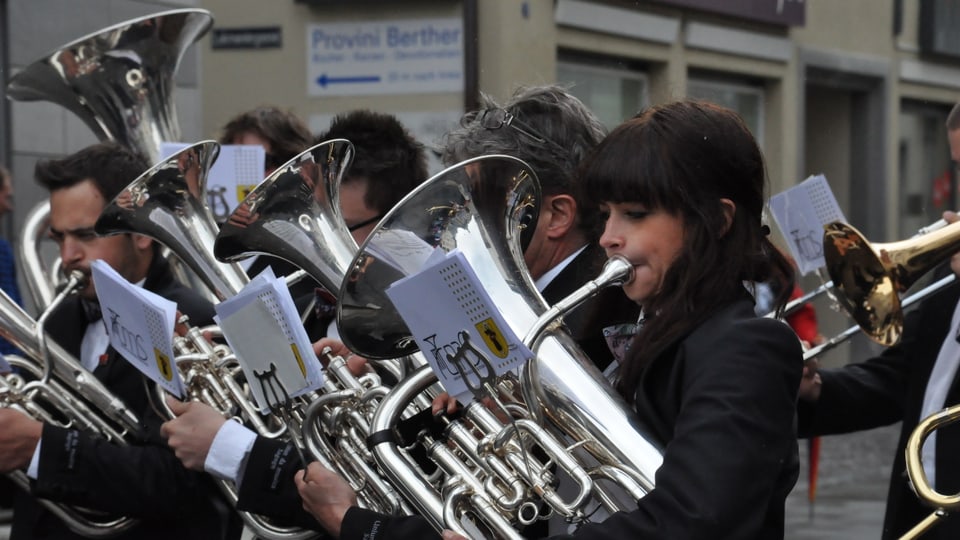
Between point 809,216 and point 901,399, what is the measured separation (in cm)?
65

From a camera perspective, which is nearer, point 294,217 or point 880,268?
point 294,217

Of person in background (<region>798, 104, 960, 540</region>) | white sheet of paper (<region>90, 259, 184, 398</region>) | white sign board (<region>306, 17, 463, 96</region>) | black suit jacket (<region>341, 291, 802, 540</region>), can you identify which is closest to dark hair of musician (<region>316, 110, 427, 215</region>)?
white sheet of paper (<region>90, 259, 184, 398</region>)

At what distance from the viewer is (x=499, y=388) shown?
2.44 meters

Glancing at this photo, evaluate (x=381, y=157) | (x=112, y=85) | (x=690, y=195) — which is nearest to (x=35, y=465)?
(x=381, y=157)

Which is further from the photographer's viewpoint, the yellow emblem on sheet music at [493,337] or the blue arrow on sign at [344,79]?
the blue arrow on sign at [344,79]

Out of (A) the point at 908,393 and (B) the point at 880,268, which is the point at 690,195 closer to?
(B) the point at 880,268

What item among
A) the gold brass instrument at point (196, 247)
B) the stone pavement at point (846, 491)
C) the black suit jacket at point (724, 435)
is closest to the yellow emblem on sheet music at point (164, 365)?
the gold brass instrument at point (196, 247)

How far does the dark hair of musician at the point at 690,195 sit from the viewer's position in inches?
92.7

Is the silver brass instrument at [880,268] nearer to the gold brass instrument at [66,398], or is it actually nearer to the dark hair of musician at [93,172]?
the gold brass instrument at [66,398]

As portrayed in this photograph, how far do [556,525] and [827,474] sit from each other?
7.82 meters

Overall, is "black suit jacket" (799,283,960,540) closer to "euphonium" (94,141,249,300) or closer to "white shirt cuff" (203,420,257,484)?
"white shirt cuff" (203,420,257,484)

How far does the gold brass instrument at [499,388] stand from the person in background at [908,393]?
1044mm

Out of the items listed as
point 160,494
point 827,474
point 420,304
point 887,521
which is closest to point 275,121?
point 160,494

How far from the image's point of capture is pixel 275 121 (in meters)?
4.92
